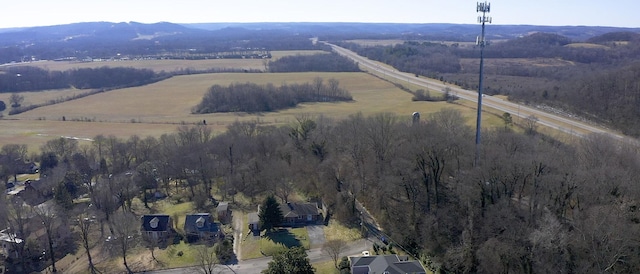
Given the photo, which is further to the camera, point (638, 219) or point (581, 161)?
point (581, 161)

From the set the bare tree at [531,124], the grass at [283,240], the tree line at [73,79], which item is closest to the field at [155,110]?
the bare tree at [531,124]

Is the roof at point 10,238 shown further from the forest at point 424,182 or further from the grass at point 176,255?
the grass at point 176,255

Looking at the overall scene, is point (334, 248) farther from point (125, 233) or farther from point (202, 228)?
point (125, 233)

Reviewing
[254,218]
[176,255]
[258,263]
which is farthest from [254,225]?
[176,255]

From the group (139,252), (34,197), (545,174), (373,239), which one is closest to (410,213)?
(373,239)

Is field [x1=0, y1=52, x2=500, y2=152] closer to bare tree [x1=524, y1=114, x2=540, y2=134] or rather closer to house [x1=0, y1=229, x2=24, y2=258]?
bare tree [x1=524, y1=114, x2=540, y2=134]

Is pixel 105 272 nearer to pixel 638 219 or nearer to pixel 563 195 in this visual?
pixel 563 195
